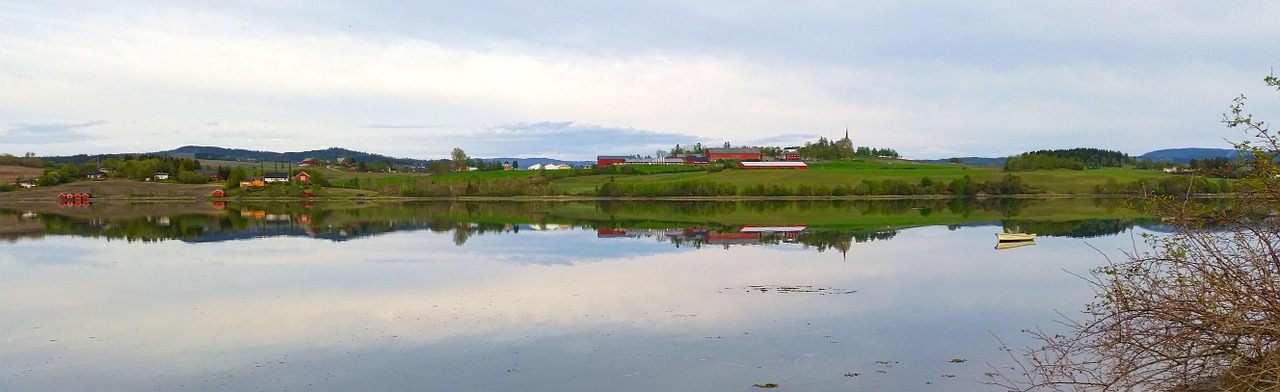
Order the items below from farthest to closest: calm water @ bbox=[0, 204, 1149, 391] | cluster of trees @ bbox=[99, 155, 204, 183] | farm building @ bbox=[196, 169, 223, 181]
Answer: farm building @ bbox=[196, 169, 223, 181] < cluster of trees @ bbox=[99, 155, 204, 183] < calm water @ bbox=[0, 204, 1149, 391]

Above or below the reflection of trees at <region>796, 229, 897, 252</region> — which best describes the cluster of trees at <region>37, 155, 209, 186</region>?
above

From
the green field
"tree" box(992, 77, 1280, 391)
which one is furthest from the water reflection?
the green field

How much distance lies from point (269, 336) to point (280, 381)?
3.82m

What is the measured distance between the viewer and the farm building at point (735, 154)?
473ft

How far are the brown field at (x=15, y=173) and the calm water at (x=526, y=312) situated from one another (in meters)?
93.8

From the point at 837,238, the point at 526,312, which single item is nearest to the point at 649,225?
the point at 837,238

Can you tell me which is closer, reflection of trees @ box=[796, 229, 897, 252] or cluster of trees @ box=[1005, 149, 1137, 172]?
reflection of trees @ box=[796, 229, 897, 252]

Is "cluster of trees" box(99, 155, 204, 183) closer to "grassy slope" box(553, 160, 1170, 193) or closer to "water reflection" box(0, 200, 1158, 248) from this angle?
"grassy slope" box(553, 160, 1170, 193)

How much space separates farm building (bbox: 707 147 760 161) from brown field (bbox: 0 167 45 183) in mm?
97659

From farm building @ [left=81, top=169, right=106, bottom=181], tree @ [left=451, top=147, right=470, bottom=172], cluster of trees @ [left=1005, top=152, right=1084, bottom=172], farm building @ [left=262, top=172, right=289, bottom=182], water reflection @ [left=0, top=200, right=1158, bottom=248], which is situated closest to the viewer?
water reflection @ [left=0, top=200, right=1158, bottom=248]

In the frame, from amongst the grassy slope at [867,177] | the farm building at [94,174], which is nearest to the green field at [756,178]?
the grassy slope at [867,177]

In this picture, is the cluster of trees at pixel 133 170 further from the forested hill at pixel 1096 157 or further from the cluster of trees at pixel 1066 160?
the forested hill at pixel 1096 157

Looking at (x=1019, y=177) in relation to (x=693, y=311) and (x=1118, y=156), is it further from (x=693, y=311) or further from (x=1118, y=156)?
(x=693, y=311)

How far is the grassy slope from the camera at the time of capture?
99.4 m
